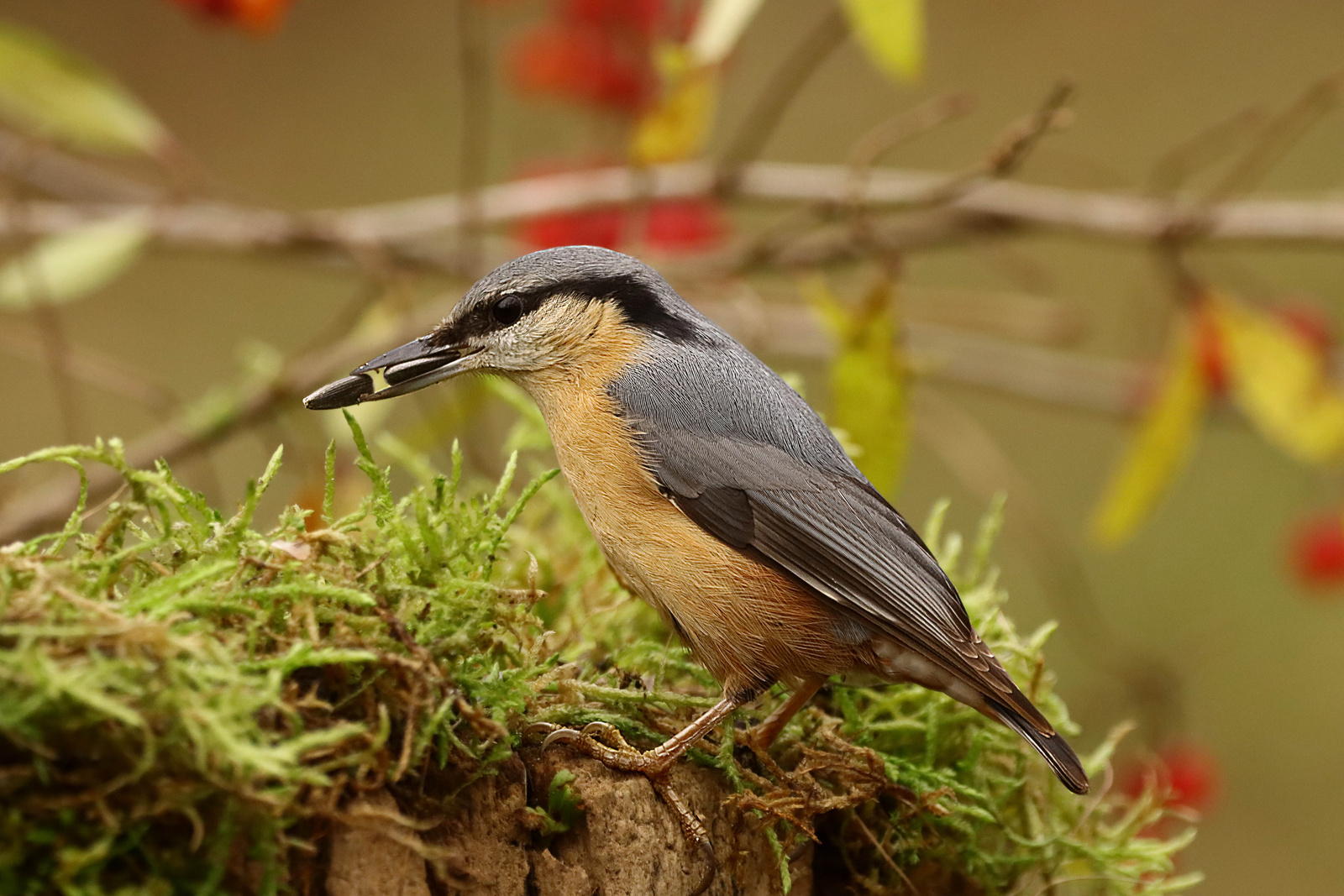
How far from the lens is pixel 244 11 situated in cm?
197

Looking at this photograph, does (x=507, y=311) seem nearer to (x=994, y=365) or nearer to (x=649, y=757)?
(x=649, y=757)

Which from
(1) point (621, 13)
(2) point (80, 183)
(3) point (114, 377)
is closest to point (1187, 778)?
(1) point (621, 13)

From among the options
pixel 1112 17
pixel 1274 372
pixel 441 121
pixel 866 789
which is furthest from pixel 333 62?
pixel 866 789

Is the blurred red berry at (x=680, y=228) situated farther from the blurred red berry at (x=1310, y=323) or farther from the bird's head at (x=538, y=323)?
the blurred red berry at (x=1310, y=323)

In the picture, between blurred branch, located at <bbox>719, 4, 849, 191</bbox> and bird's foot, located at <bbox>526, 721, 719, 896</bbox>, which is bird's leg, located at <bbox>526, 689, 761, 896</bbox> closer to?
bird's foot, located at <bbox>526, 721, 719, 896</bbox>

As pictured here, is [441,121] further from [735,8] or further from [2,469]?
[2,469]

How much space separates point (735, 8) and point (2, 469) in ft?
3.86

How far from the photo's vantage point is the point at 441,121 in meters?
5.45

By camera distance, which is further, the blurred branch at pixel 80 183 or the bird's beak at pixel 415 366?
the blurred branch at pixel 80 183

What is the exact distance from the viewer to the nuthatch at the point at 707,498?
4.18ft

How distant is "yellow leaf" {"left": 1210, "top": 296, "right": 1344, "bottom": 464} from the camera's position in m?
1.96

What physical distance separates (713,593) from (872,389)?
1.92 feet

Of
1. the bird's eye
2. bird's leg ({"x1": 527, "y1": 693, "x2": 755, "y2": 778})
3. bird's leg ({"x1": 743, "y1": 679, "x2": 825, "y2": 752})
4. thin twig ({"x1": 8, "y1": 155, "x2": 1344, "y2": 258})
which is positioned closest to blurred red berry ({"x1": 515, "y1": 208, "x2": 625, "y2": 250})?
thin twig ({"x1": 8, "y1": 155, "x2": 1344, "y2": 258})

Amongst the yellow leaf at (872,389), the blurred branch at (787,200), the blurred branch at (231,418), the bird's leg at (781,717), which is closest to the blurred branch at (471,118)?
the blurred branch at (787,200)
